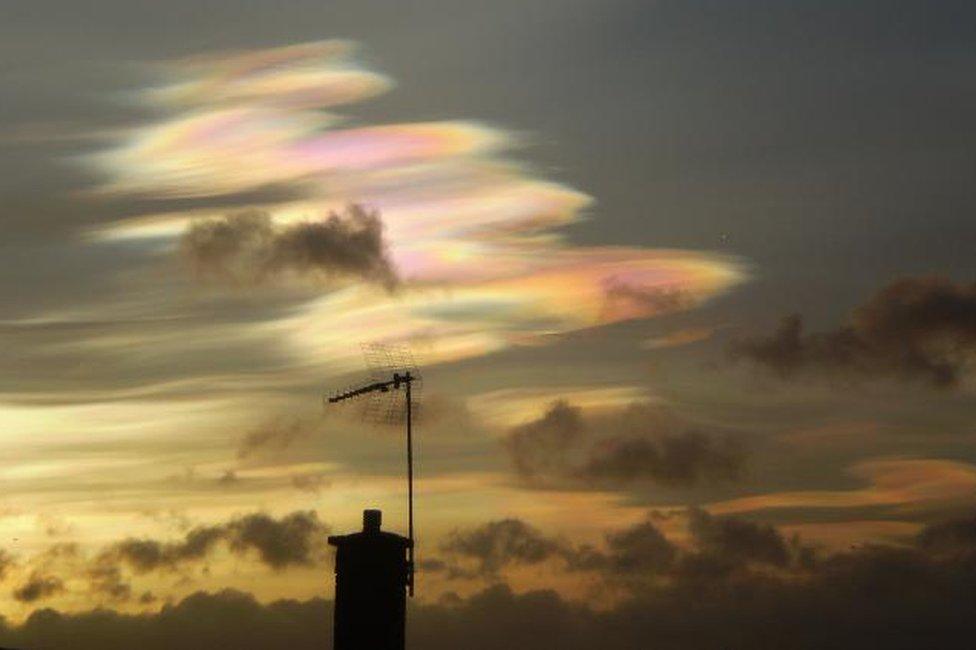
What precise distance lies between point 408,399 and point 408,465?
1853 millimetres

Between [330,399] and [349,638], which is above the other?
[330,399]

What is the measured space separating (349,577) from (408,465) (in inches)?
231

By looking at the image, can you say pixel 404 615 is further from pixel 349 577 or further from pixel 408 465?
pixel 408 465

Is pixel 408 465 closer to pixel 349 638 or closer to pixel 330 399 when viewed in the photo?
pixel 330 399

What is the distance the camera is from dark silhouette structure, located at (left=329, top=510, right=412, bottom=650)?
5150cm

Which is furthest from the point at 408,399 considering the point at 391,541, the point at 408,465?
the point at 391,541

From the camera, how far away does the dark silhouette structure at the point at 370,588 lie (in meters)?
51.5

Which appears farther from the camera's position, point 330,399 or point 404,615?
point 330,399

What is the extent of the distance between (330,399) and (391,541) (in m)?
6.69

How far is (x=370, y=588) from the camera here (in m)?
51.9

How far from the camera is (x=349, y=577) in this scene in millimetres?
52062

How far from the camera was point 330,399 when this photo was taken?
57812 mm

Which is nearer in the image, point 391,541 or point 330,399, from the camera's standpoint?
point 391,541

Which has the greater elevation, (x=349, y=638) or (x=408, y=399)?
(x=408, y=399)
